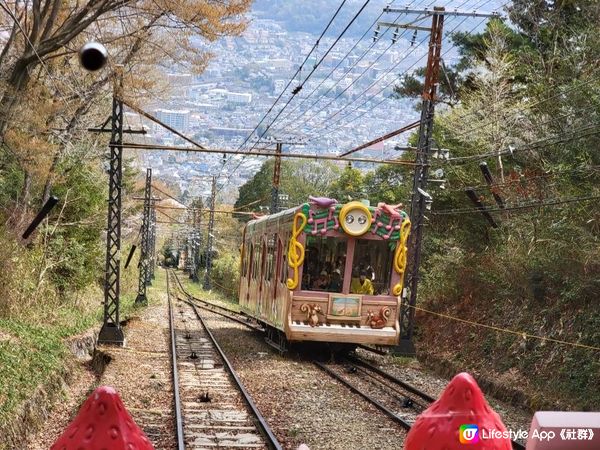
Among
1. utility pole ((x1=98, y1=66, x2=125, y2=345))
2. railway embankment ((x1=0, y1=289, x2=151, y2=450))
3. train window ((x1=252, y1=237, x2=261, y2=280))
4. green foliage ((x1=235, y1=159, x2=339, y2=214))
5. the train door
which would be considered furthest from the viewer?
green foliage ((x1=235, y1=159, x2=339, y2=214))

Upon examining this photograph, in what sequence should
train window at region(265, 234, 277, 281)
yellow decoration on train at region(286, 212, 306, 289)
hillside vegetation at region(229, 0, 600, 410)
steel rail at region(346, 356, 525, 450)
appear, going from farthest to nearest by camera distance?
train window at region(265, 234, 277, 281)
yellow decoration on train at region(286, 212, 306, 289)
hillside vegetation at region(229, 0, 600, 410)
steel rail at region(346, 356, 525, 450)

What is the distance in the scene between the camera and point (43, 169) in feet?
67.0

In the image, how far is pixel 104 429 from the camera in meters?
3.36

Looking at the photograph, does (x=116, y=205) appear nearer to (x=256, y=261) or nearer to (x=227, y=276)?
(x=256, y=261)

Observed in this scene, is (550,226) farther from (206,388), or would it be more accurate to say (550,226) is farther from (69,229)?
(69,229)

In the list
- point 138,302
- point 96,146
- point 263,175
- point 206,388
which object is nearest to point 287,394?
point 206,388

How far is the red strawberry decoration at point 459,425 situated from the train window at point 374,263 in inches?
576

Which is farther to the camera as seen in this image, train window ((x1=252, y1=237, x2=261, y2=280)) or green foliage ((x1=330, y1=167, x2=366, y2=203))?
green foliage ((x1=330, y1=167, x2=366, y2=203))

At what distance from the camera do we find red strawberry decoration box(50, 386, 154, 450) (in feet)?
10.9

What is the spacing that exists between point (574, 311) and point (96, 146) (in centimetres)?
1626

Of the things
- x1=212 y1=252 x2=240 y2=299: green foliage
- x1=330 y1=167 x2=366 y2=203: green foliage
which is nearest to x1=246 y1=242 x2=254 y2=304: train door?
x1=330 y1=167 x2=366 y2=203: green foliage

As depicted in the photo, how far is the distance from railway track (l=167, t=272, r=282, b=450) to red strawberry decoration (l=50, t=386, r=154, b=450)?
266 inches

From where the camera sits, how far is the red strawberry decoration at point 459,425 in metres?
3.57

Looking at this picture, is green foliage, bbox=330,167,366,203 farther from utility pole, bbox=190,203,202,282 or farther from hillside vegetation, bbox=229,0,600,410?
utility pole, bbox=190,203,202,282
